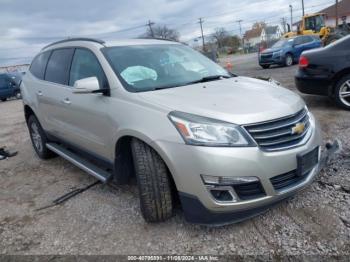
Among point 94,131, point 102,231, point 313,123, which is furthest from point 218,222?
point 94,131

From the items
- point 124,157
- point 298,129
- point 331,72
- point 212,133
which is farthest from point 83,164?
point 331,72

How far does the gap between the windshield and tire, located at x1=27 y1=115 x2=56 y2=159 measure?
232 cm

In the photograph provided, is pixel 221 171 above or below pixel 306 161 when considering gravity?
above

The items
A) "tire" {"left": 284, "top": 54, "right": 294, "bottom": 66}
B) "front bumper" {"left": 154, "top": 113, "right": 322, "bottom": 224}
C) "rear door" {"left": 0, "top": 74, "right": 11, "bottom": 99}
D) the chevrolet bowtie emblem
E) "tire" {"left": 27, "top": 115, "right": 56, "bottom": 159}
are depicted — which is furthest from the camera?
"rear door" {"left": 0, "top": 74, "right": 11, "bottom": 99}

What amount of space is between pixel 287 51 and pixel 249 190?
53.2ft

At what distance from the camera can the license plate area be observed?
2.64 metres

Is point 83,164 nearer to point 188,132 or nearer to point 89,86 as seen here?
point 89,86

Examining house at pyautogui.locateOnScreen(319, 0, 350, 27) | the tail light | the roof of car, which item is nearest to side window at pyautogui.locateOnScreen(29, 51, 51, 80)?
the roof of car

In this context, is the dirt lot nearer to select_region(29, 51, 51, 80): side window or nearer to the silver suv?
the silver suv

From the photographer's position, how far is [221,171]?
95.6 inches

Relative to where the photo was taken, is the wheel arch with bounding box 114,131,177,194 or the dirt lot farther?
the wheel arch with bounding box 114,131,177,194

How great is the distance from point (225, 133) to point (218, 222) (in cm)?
72

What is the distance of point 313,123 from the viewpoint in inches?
122

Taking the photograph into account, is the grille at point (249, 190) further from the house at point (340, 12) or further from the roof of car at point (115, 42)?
the house at point (340, 12)
